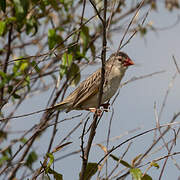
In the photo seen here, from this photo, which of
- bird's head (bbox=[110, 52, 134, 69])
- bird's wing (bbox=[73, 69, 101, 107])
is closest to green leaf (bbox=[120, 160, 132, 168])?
bird's wing (bbox=[73, 69, 101, 107])

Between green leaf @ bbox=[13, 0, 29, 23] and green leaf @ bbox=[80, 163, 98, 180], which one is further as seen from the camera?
green leaf @ bbox=[13, 0, 29, 23]

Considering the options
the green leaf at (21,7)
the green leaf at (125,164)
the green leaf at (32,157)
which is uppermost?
the green leaf at (21,7)

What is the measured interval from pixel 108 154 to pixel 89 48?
1.95 m

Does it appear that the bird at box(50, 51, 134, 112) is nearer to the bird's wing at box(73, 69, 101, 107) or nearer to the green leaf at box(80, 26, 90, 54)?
the bird's wing at box(73, 69, 101, 107)

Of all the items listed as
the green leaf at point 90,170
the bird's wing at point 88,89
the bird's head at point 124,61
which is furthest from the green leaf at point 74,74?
the green leaf at point 90,170

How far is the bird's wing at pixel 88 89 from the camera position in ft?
16.2

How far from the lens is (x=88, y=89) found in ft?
16.4

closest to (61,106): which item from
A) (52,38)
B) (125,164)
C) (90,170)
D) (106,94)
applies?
(106,94)

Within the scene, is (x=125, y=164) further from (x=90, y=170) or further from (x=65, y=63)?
(x=65, y=63)

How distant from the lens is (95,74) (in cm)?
511

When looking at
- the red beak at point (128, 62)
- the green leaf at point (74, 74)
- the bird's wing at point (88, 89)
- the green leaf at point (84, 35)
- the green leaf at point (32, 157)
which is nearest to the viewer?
the green leaf at point (84, 35)

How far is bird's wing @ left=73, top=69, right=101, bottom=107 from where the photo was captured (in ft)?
16.2

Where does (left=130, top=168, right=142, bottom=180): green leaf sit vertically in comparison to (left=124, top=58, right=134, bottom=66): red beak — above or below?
below

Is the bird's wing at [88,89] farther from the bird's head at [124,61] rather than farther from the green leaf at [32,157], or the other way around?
the green leaf at [32,157]
